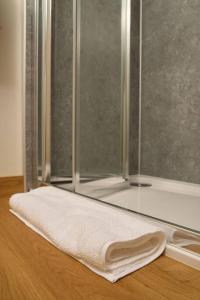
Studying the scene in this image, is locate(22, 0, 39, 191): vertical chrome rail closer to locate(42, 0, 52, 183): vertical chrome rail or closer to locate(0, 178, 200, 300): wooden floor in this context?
locate(42, 0, 52, 183): vertical chrome rail

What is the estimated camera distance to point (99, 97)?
1.57 metres

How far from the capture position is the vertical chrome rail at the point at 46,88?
160 centimetres

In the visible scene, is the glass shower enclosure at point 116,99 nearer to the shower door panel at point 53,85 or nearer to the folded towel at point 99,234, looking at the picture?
the shower door panel at point 53,85

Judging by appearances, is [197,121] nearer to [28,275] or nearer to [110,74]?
[110,74]

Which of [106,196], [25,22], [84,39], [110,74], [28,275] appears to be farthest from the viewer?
[110,74]

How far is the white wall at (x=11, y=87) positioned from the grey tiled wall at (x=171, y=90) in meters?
0.84

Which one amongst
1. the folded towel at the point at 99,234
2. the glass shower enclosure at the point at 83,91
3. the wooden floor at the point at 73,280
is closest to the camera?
the wooden floor at the point at 73,280

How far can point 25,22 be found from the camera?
1579 mm

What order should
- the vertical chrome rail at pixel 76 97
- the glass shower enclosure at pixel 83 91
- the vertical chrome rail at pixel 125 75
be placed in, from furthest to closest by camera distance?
the vertical chrome rail at pixel 125 75, the glass shower enclosure at pixel 83 91, the vertical chrome rail at pixel 76 97

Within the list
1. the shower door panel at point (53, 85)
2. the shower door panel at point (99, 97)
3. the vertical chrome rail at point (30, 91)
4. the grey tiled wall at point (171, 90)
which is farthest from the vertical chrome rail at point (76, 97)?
the grey tiled wall at point (171, 90)

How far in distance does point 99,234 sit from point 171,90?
1274 mm

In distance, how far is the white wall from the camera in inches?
63.8

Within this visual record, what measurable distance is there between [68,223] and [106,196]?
42cm

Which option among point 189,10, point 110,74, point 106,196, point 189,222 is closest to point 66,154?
point 106,196
